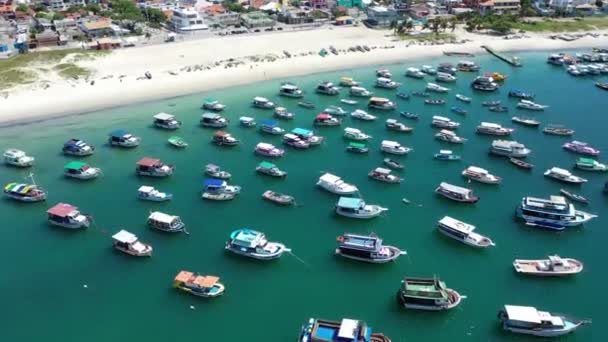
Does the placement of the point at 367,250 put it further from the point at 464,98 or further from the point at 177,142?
the point at 464,98

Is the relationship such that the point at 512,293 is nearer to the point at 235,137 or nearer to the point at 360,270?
the point at 360,270

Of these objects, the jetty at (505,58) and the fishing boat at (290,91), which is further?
the jetty at (505,58)

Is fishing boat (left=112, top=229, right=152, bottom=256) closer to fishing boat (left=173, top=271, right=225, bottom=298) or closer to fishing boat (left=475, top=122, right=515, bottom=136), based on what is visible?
fishing boat (left=173, top=271, right=225, bottom=298)

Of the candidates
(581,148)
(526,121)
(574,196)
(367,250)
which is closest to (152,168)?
(367,250)

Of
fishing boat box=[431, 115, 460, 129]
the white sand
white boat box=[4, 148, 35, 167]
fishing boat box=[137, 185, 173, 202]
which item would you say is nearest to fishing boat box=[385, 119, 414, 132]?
fishing boat box=[431, 115, 460, 129]

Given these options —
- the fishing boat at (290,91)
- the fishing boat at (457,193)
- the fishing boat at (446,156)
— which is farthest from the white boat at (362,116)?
the fishing boat at (457,193)

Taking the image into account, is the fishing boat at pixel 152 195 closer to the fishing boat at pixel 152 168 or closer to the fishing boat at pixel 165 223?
the fishing boat at pixel 152 168

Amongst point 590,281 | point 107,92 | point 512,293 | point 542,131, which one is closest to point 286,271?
point 512,293
